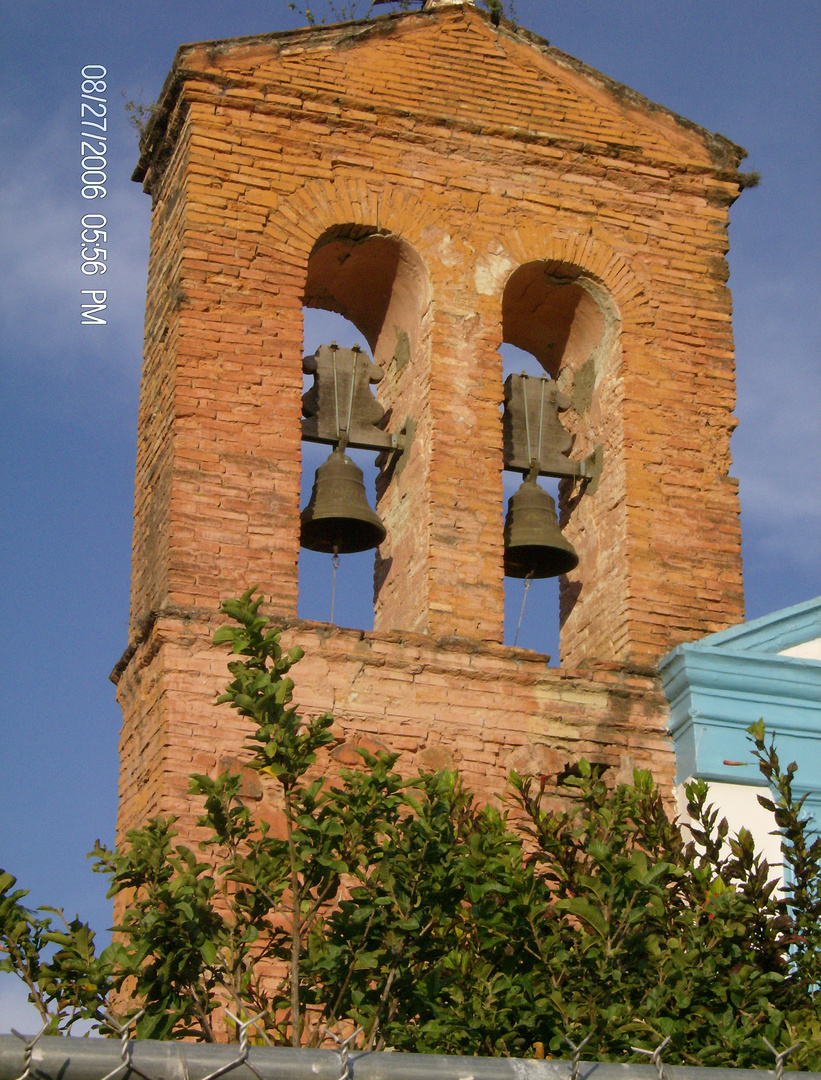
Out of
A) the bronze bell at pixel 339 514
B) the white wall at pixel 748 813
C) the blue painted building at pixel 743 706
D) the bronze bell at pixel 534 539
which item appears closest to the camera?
the white wall at pixel 748 813

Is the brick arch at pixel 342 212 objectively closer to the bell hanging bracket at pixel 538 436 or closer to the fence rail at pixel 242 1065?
the bell hanging bracket at pixel 538 436

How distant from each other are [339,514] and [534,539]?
1.03m

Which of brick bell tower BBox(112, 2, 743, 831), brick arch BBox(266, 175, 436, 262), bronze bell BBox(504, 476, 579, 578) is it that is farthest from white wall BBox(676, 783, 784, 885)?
brick arch BBox(266, 175, 436, 262)

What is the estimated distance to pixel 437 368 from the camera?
9.23 m

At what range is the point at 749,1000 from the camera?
5.55 m

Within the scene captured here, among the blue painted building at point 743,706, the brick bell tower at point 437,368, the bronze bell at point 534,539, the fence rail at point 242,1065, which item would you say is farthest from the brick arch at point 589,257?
the fence rail at point 242,1065

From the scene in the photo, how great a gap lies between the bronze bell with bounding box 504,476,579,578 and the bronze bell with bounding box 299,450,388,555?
689 millimetres

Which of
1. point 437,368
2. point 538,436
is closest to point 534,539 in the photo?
point 538,436

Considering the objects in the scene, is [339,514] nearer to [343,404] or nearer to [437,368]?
[343,404]

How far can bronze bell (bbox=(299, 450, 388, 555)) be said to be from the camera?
8898mm

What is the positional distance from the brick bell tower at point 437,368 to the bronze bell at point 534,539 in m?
0.21

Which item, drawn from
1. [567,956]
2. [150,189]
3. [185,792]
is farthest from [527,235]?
[567,956]

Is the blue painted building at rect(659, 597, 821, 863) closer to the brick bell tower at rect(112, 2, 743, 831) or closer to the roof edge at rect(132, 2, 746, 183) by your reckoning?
the brick bell tower at rect(112, 2, 743, 831)

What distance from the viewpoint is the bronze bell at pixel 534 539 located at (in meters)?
9.16
